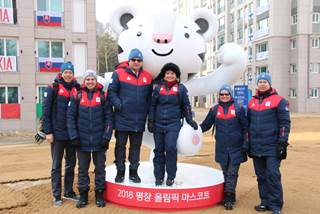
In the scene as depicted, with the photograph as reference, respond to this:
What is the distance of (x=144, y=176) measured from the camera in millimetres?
6230

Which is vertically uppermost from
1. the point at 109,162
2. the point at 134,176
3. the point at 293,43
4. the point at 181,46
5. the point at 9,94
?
the point at 293,43

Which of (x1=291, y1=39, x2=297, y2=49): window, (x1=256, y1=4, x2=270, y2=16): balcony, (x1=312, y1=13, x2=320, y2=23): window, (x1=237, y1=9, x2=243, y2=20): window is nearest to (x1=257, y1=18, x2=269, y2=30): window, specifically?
(x1=256, y1=4, x2=270, y2=16): balcony


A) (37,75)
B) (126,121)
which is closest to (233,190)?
(126,121)

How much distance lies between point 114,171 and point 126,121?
1339 millimetres

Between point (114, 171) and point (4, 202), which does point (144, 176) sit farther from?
point (4, 202)

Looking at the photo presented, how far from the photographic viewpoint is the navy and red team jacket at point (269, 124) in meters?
5.14

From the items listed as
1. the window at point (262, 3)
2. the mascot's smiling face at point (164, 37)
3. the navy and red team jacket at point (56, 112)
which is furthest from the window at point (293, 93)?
the navy and red team jacket at point (56, 112)

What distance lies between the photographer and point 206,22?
21.2 feet

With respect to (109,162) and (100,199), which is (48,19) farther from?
(100,199)

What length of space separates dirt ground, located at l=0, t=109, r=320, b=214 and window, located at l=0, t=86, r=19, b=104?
4.64m

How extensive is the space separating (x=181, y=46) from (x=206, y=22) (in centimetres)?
90

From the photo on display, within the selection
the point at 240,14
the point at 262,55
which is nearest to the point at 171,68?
the point at 262,55

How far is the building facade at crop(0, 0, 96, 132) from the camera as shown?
60.0 feet

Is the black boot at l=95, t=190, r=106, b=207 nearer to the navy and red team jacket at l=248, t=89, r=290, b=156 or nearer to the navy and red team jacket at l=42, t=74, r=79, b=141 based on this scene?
the navy and red team jacket at l=42, t=74, r=79, b=141
